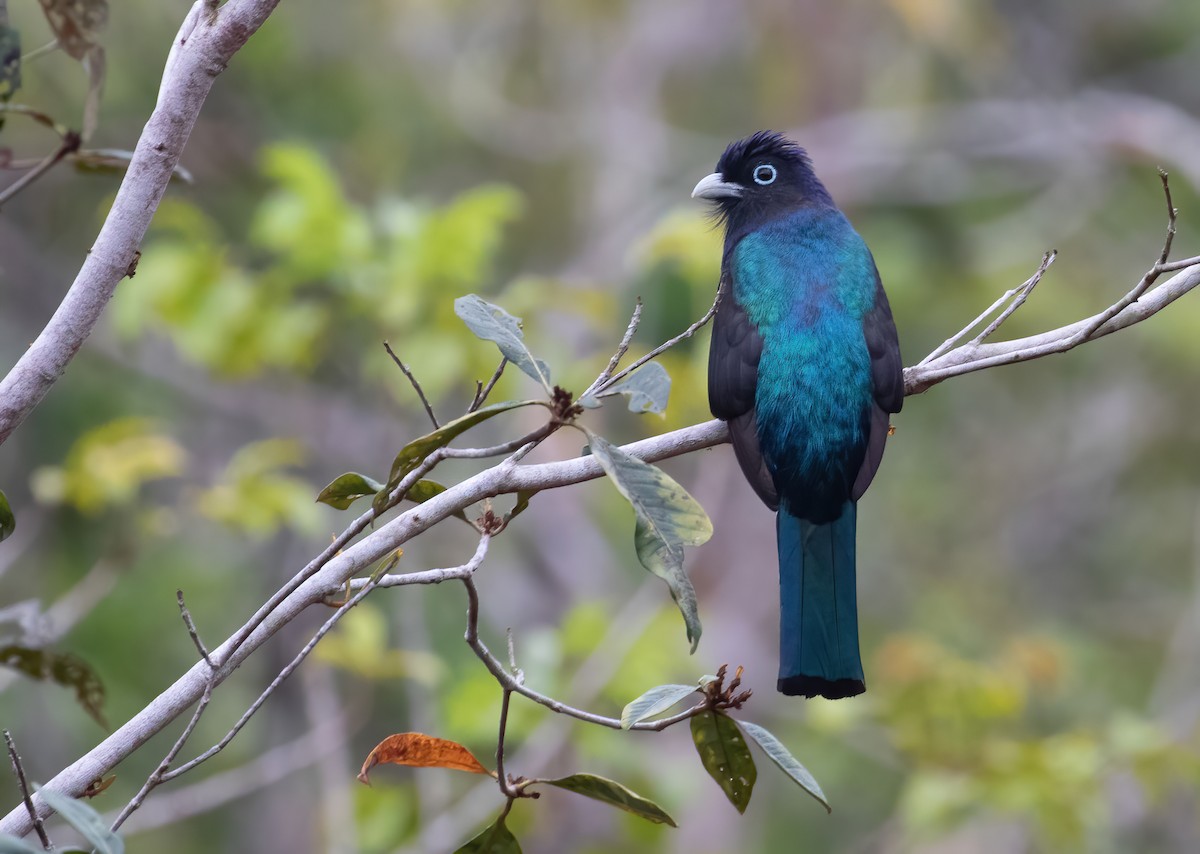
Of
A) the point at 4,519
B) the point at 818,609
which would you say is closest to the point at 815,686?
the point at 818,609

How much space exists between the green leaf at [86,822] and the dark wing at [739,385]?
6.47ft

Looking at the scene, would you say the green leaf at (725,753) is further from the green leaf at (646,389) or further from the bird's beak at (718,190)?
the bird's beak at (718,190)

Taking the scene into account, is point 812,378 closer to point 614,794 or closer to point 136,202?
point 614,794

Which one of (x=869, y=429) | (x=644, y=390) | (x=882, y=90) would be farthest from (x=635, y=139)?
(x=644, y=390)

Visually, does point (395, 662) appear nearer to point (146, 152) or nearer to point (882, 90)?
point (146, 152)

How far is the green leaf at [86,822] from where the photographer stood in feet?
6.19

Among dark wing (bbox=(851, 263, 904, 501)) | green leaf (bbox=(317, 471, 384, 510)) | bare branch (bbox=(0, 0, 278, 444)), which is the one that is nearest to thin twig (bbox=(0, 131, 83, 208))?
bare branch (bbox=(0, 0, 278, 444))

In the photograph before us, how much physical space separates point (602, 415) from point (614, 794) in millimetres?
6887

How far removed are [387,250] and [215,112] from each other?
3826mm

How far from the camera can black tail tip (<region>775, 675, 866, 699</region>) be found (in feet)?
10.7

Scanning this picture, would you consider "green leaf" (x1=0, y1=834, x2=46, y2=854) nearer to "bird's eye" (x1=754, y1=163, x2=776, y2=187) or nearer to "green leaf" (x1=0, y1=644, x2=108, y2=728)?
"green leaf" (x1=0, y1=644, x2=108, y2=728)

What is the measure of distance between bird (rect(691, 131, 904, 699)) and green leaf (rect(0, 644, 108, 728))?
5.06 ft

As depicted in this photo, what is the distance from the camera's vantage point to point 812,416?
359cm

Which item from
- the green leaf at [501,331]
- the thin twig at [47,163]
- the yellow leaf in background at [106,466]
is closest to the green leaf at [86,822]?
the green leaf at [501,331]
